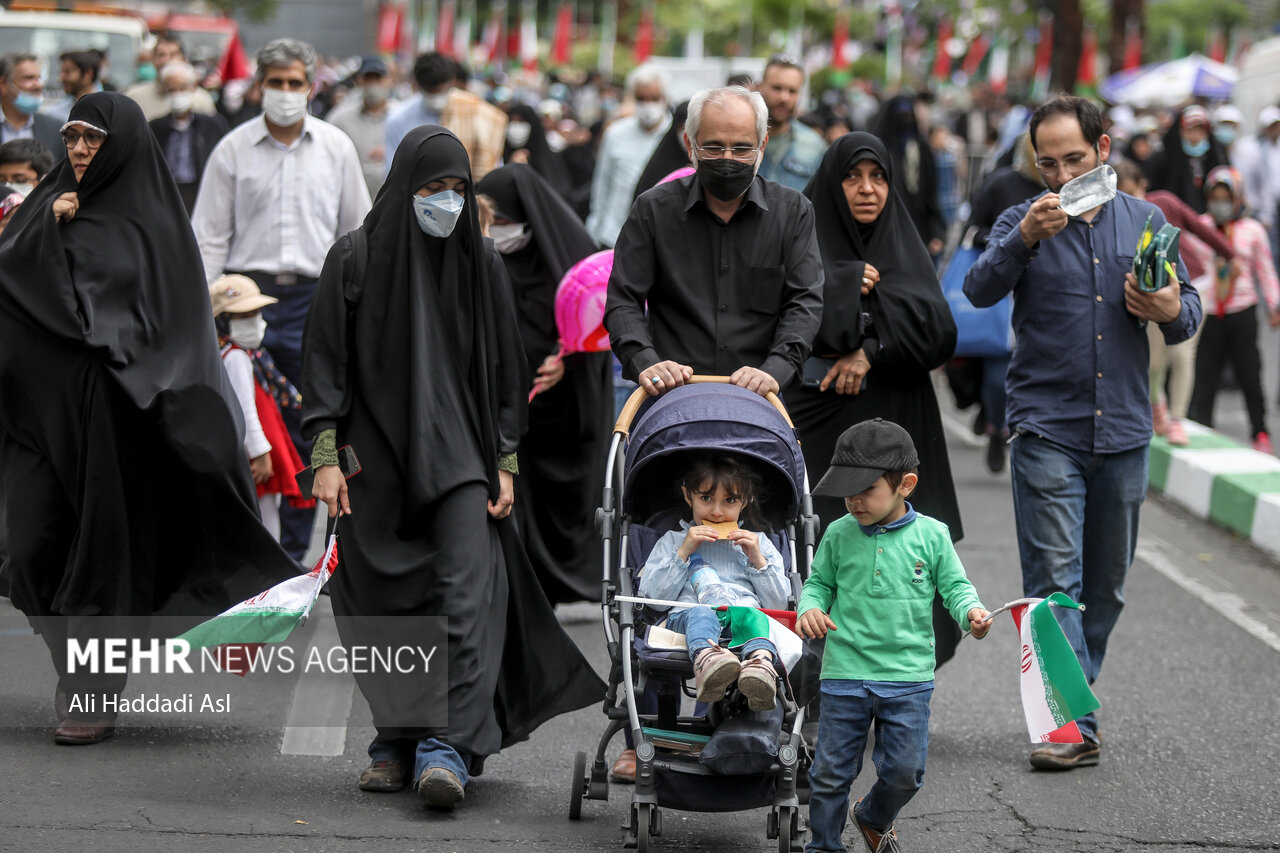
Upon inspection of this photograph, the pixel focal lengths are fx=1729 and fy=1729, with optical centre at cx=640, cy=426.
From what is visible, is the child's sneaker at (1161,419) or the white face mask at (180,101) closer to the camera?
the child's sneaker at (1161,419)

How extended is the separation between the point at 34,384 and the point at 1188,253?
24.7 feet

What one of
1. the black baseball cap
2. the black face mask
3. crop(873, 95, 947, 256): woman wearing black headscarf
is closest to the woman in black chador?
the black face mask

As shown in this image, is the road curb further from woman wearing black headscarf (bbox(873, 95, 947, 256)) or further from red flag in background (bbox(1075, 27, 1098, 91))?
red flag in background (bbox(1075, 27, 1098, 91))

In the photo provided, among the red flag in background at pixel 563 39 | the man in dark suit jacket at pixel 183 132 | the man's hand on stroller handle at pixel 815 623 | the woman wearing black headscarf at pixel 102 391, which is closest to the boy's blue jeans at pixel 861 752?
the man's hand on stroller handle at pixel 815 623

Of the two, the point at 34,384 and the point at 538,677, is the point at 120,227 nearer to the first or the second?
the point at 34,384

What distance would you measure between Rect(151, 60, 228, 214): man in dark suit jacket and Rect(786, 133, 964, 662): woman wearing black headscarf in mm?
6179

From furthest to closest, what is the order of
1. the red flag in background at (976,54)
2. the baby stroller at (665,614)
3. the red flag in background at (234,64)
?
the red flag in background at (976,54) → the red flag in background at (234,64) → the baby stroller at (665,614)

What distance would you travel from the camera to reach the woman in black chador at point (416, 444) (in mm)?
4969

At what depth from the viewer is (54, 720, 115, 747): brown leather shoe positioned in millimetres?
5371

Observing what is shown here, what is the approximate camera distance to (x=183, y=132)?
36.5 ft

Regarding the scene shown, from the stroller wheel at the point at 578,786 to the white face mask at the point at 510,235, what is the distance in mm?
2726

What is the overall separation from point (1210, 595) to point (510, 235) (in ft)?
12.0

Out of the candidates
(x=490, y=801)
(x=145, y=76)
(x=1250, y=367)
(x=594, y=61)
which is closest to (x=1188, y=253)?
(x=1250, y=367)

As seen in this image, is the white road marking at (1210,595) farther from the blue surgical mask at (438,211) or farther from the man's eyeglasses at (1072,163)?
the blue surgical mask at (438,211)
